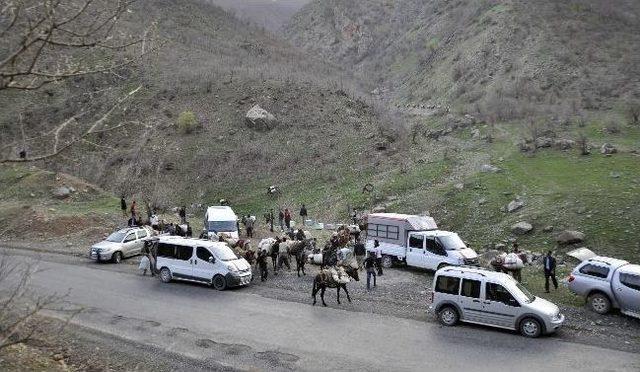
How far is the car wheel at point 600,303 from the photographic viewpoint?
17500 mm

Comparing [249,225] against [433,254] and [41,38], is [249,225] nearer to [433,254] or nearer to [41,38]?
[433,254]

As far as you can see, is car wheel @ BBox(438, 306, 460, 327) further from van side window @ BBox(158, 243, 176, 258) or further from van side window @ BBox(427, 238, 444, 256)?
van side window @ BBox(158, 243, 176, 258)

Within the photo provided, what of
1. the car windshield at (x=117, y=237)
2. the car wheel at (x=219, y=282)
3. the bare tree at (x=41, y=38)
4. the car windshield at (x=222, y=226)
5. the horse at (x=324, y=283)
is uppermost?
the bare tree at (x=41, y=38)

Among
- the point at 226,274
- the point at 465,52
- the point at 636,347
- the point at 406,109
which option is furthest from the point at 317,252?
the point at 465,52

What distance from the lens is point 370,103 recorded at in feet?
201

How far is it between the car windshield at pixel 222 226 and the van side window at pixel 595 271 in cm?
1819

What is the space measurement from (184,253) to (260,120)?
34.5m

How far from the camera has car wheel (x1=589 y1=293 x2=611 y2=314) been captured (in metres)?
17.5

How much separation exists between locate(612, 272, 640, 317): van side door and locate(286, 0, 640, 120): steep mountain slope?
117ft

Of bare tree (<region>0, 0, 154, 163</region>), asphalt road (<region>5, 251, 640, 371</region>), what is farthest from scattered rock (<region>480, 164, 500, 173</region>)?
bare tree (<region>0, 0, 154, 163</region>)

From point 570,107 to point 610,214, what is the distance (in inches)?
1049

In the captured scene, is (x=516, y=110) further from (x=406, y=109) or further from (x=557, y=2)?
(x=557, y=2)

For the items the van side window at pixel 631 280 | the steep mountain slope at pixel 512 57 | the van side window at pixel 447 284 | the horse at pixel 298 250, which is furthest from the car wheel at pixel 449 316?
the steep mountain slope at pixel 512 57

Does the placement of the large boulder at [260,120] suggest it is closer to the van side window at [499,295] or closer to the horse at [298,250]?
the horse at [298,250]
